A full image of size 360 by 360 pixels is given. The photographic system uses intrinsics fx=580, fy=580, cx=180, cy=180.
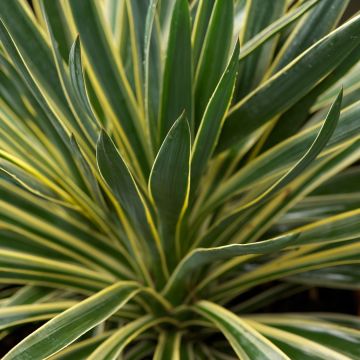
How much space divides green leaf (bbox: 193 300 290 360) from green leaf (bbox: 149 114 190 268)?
0.39 ft

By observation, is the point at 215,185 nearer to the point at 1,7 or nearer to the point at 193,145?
the point at 193,145

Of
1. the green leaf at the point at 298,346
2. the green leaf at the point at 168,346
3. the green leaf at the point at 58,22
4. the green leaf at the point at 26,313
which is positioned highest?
the green leaf at the point at 58,22

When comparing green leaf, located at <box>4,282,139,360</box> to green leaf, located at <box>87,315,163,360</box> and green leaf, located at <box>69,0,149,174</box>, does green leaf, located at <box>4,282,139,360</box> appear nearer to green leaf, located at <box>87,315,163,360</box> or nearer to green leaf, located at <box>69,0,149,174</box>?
green leaf, located at <box>87,315,163,360</box>

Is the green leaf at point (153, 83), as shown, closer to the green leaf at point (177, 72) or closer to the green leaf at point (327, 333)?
the green leaf at point (177, 72)

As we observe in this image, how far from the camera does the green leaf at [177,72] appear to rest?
0.54 metres

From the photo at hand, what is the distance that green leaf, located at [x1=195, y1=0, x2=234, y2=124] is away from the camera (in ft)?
1.89

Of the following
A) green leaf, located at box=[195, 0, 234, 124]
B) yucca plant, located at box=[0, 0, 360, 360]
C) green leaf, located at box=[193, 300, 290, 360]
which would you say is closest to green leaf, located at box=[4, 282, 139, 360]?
yucca plant, located at box=[0, 0, 360, 360]

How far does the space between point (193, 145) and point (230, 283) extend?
0.85ft

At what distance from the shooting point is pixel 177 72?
58 centimetres

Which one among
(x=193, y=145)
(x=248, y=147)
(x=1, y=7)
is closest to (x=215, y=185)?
(x=248, y=147)

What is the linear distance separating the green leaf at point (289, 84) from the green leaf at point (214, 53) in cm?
5

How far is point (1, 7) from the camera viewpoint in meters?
0.62

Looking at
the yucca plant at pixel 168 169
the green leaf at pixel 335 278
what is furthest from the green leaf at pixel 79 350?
the green leaf at pixel 335 278

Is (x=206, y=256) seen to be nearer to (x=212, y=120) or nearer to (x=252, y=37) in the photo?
(x=212, y=120)
